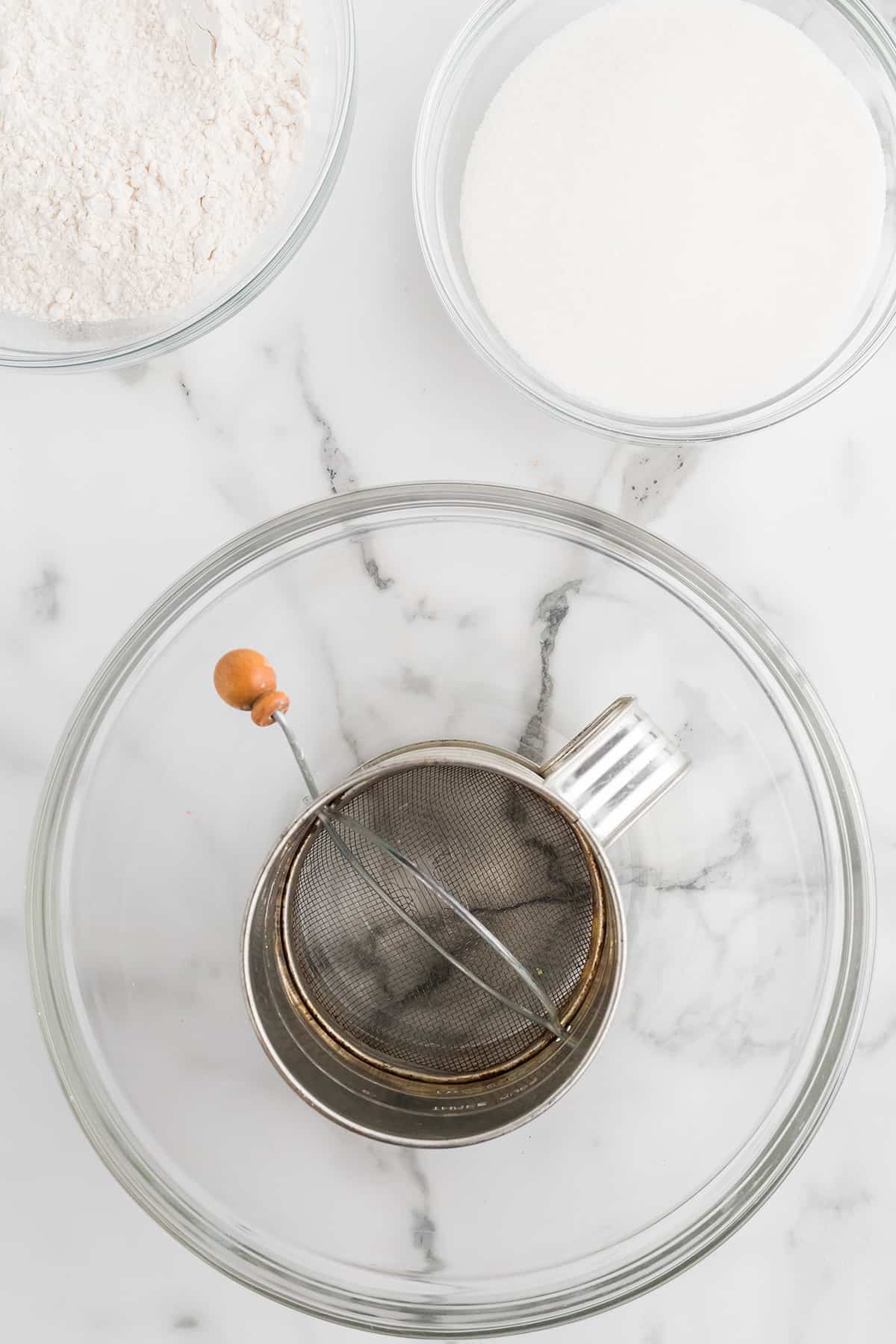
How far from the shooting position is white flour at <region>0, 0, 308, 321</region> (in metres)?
0.76

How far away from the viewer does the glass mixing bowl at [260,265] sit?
79cm

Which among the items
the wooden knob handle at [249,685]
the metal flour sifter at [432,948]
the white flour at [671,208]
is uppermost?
the white flour at [671,208]

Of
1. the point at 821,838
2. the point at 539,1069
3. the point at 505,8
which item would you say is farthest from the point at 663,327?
the point at 539,1069

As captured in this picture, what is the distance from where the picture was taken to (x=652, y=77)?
802mm

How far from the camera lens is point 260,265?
795 mm

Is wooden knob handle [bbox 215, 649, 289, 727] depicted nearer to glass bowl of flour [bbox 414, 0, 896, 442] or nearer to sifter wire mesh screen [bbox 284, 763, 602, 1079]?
sifter wire mesh screen [bbox 284, 763, 602, 1079]

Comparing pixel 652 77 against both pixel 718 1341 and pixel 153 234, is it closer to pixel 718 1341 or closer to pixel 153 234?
pixel 153 234

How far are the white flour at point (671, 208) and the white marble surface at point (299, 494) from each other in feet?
0.18

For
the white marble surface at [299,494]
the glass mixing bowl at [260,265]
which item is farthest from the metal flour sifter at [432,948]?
the glass mixing bowl at [260,265]

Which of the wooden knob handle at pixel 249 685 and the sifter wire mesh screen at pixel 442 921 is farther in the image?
the sifter wire mesh screen at pixel 442 921

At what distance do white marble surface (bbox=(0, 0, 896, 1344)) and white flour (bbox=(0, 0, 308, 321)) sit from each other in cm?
6

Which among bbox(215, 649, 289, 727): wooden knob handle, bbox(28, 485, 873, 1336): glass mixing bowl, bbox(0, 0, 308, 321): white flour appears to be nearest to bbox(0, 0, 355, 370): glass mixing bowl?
bbox(0, 0, 308, 321): white flour

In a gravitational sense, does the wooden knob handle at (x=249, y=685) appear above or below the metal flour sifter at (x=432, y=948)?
above

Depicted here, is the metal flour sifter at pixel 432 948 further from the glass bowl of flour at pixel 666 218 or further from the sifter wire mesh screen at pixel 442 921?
the glass bowl of flour at pixel 666 218
